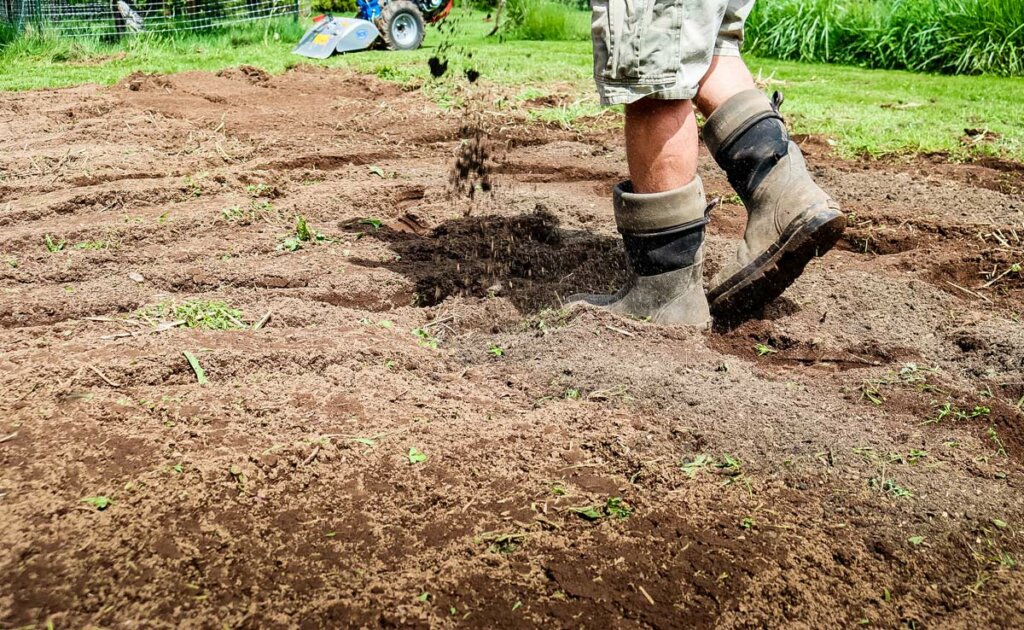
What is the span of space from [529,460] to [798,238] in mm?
1055

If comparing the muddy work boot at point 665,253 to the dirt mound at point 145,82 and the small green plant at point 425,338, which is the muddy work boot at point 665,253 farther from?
the dirt mound at point 145,82

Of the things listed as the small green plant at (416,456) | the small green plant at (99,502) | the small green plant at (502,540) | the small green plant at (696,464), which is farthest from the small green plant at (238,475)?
the small green plant at (696,464)

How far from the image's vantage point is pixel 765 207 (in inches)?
105

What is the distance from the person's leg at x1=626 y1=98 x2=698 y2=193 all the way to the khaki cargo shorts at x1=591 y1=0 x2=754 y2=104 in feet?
0.23

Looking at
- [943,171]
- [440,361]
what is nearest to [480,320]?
[440,361]

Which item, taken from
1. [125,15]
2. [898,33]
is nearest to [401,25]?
[125,15]

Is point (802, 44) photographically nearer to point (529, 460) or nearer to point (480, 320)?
point (480, 320)

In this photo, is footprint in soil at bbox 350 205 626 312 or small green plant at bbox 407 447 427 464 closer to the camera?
small green plant at bbox 407 447 427 464

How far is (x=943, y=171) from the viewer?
13.9 feet

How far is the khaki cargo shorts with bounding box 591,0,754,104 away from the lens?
2361mm

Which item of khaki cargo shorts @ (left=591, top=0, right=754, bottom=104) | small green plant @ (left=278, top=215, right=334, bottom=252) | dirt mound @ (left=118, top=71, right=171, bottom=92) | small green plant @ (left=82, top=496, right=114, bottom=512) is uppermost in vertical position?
khaki cargo shorts @ (left=591, top=0, right=754, bottom=104)

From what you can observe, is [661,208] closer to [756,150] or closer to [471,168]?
[756,150]

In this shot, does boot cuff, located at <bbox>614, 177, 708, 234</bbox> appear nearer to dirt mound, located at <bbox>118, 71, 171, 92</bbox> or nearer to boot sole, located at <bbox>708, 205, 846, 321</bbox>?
boot sole, located at <bbox>708, 205, 846, 321</bbox>

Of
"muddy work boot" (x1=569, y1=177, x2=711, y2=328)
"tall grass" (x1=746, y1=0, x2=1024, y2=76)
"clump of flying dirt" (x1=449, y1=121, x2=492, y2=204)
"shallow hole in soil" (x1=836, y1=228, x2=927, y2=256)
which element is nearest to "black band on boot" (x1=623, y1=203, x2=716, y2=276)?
"muddy work boot" (x1=569, y1=177, x2=711, y2=328)
